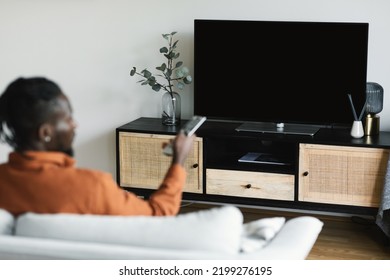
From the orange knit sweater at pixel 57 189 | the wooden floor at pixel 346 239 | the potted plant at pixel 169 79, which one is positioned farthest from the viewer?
the potted plant at pixel 169 79

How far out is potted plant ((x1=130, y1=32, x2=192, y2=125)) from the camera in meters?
4.63

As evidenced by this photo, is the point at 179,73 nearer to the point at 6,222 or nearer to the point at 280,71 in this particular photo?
the point at 280,71

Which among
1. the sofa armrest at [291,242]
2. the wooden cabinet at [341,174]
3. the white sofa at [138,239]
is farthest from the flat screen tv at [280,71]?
the white sofa at [138,239]

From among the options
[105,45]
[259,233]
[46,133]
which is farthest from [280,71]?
[46,133]

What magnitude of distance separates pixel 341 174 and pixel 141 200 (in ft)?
7.19

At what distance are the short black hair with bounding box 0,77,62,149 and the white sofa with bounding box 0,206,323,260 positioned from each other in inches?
Result: 9.4

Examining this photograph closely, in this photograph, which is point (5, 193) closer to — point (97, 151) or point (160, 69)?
point (160, 69)

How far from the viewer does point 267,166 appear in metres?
4.41

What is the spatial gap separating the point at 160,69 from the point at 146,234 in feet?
8.65

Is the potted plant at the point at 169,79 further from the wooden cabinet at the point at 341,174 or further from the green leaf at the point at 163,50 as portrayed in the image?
the wooden cabinet at the point at 341,174

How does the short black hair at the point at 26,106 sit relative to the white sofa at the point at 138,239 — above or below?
above

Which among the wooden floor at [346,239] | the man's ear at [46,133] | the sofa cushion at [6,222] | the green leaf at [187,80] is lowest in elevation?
the wooden floor at [346,239]

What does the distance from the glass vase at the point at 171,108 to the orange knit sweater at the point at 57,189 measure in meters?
2.45

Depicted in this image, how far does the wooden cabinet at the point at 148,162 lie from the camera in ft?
14.8
